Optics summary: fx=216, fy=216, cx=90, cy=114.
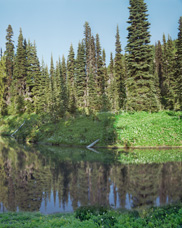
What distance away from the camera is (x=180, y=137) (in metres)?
25.7

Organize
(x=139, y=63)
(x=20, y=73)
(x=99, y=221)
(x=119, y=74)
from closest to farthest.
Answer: (x=99, y=221) → (x=139, y=63) → (x=119, y=74) → (x=20, y=73)

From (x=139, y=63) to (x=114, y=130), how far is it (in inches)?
533

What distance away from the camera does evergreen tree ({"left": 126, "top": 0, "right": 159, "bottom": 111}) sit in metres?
33.1

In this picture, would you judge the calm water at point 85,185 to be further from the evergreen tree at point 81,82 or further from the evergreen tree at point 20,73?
the evergreen tree at point 20,73

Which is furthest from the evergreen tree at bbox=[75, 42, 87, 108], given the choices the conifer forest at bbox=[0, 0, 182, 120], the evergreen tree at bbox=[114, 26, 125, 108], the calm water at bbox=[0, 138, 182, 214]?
the calm water at bbox=[0, 138, 182, 214]

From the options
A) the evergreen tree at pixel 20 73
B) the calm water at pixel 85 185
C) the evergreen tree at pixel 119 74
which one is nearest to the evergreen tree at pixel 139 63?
the evergreen tree at pixel 119 74

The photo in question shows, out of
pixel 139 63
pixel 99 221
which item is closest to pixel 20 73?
pixel 139 63

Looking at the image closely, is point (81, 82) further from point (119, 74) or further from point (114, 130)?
point (114, 130)

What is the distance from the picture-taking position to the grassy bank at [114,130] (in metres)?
26.2

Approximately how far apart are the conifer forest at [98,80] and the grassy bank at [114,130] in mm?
2649

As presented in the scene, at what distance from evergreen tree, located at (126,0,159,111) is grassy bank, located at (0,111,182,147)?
6.72 ft

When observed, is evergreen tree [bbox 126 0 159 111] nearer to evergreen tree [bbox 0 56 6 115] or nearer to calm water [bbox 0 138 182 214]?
calm water [bbox 0 138 182 214]

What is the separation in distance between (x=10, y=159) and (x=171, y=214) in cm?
1863

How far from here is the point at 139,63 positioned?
3525 cm
